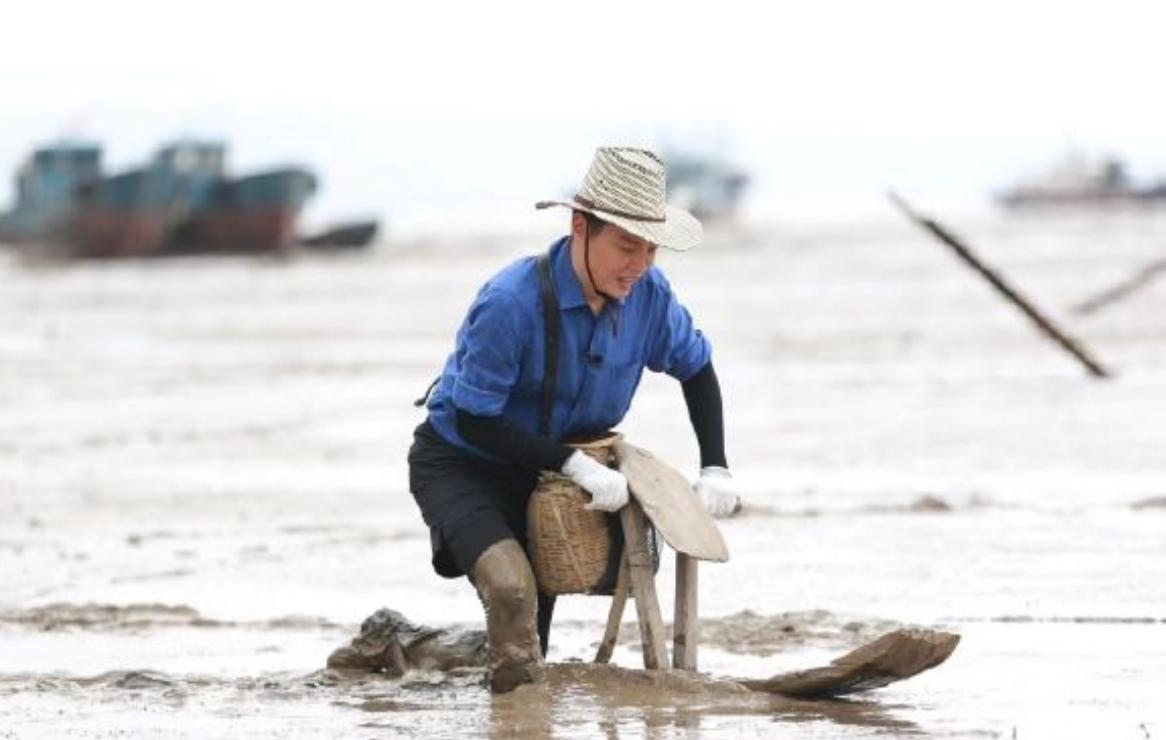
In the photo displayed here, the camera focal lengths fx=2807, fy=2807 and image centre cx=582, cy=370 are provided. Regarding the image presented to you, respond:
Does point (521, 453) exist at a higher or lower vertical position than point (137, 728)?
higher

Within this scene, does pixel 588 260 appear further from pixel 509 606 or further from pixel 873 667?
pixel 873 667

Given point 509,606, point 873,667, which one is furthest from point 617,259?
point 873,667

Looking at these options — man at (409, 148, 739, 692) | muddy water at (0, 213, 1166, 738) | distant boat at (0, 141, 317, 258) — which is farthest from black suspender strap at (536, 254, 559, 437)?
distant boat at (0, 141, 317, 258)

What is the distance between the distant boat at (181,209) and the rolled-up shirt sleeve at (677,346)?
164 feet

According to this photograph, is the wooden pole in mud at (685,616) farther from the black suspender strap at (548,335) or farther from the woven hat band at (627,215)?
the woven hat band at (627,215)

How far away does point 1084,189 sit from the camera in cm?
8162

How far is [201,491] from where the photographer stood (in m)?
12.8

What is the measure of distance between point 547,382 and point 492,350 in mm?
185

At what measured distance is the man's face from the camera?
639cm

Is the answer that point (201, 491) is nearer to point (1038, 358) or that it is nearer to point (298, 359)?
point (1038, 358)

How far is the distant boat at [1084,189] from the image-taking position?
78.6 m

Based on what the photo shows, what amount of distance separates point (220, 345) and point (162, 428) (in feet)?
30.8

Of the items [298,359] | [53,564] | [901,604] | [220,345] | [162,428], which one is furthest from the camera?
[220,345]

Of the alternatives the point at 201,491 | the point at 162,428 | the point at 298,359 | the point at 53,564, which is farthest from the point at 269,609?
the point at 298,359
